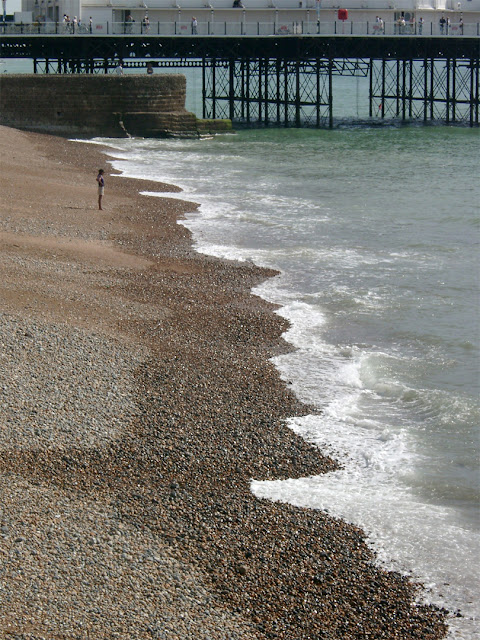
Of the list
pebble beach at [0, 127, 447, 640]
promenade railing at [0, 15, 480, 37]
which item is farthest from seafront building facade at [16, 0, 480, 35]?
pebble beach at [0, 127, 447, 640]

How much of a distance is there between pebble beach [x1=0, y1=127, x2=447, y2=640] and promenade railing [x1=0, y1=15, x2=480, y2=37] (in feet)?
100

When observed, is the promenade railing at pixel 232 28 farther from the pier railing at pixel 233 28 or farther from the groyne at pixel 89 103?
the groyne at pixel 89 103

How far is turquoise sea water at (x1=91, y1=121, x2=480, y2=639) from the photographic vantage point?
8.70 metres

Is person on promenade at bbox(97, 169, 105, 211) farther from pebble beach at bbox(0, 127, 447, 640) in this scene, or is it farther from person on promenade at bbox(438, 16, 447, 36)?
person on promenade at bbox(438, 16, 447, 36)

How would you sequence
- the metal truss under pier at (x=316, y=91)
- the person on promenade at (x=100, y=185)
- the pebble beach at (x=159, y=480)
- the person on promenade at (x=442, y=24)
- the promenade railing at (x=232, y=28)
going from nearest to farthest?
the pebble beach at (x=159, y=480) → the person on promenade at (x=100, y=185) → the promenade railing at (x=232, y=28) → the person on promenade at (x=442, y=24) → the metal truss under pier at (x=316, y=91)

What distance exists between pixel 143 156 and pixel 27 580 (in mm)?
30395

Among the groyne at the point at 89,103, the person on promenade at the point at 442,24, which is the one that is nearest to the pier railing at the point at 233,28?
the person on promenade at the point at 442,24

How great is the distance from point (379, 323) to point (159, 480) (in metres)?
6.91

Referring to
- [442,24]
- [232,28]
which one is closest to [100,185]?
[232,28]

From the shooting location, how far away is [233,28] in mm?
45031

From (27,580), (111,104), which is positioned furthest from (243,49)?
(27,580)

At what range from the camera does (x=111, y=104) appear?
134ft

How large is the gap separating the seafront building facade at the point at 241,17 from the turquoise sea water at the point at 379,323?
11.5 m

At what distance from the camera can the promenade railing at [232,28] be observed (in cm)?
4359
